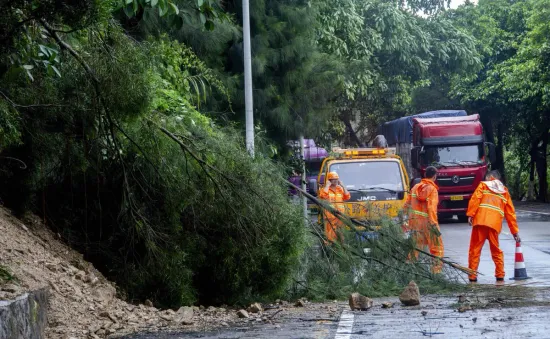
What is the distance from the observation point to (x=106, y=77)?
9.53 m

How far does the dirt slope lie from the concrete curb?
146mm

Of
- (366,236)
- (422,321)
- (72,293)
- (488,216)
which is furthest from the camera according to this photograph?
(488,216)

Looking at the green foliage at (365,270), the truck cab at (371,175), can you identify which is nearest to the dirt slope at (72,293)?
the green foliage at (365,270)

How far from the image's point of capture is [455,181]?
1200 inches

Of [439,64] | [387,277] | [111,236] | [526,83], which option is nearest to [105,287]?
[111,236]

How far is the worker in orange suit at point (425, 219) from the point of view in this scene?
1301cm

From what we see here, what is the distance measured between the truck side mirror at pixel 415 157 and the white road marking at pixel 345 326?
21.2 m

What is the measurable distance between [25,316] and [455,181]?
81.2 ft

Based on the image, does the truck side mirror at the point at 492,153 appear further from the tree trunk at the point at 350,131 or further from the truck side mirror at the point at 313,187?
the truck side mirror at the point at 313,187

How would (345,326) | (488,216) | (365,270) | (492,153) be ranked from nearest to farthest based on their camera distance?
(345,326) → (365,270) → (488,216) → (492,153)

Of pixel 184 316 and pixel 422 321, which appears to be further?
pixel 184 316

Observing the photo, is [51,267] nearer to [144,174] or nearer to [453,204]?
[144,174]

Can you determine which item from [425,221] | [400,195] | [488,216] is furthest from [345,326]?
[400,195]

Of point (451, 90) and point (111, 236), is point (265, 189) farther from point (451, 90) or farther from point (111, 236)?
point (451, 90)
